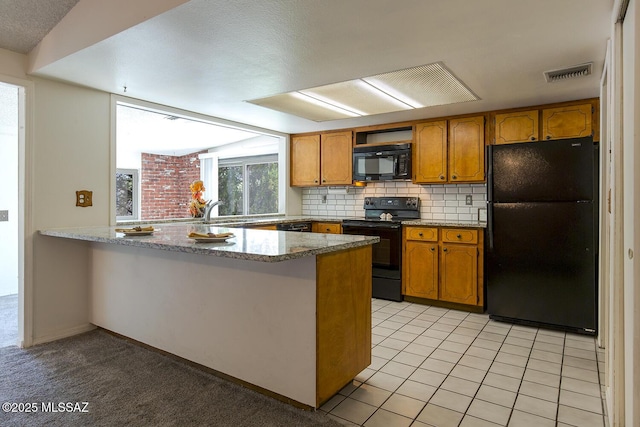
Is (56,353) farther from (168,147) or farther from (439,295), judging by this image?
(168,147)

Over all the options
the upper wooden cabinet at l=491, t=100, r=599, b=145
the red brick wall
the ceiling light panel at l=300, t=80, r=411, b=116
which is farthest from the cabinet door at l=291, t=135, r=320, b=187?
the red brick wall

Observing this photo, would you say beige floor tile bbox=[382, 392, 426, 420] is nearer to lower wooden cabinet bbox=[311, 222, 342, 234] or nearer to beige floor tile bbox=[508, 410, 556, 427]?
beige floor tile bbox=[508, 410, 556, 427]

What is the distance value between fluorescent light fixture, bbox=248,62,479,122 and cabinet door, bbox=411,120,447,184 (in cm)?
64

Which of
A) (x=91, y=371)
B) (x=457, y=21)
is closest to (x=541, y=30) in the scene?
(x=457, y=21)

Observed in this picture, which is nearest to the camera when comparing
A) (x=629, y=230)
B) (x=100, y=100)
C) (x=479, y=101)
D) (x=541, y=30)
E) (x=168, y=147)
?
(x=629, y=230)

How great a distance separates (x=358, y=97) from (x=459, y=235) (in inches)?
69.6

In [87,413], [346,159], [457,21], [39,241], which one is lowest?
[87,413]

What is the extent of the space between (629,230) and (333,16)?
163 cm

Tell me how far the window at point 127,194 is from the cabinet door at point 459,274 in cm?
575

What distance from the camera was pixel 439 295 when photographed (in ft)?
13.4

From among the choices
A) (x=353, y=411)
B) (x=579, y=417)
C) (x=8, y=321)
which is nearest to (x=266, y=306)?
(x=353, y=411)

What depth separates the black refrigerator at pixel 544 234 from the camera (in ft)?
10.3

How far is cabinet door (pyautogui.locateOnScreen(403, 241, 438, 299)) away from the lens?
13.4 feet

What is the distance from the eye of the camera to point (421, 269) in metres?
4.16
